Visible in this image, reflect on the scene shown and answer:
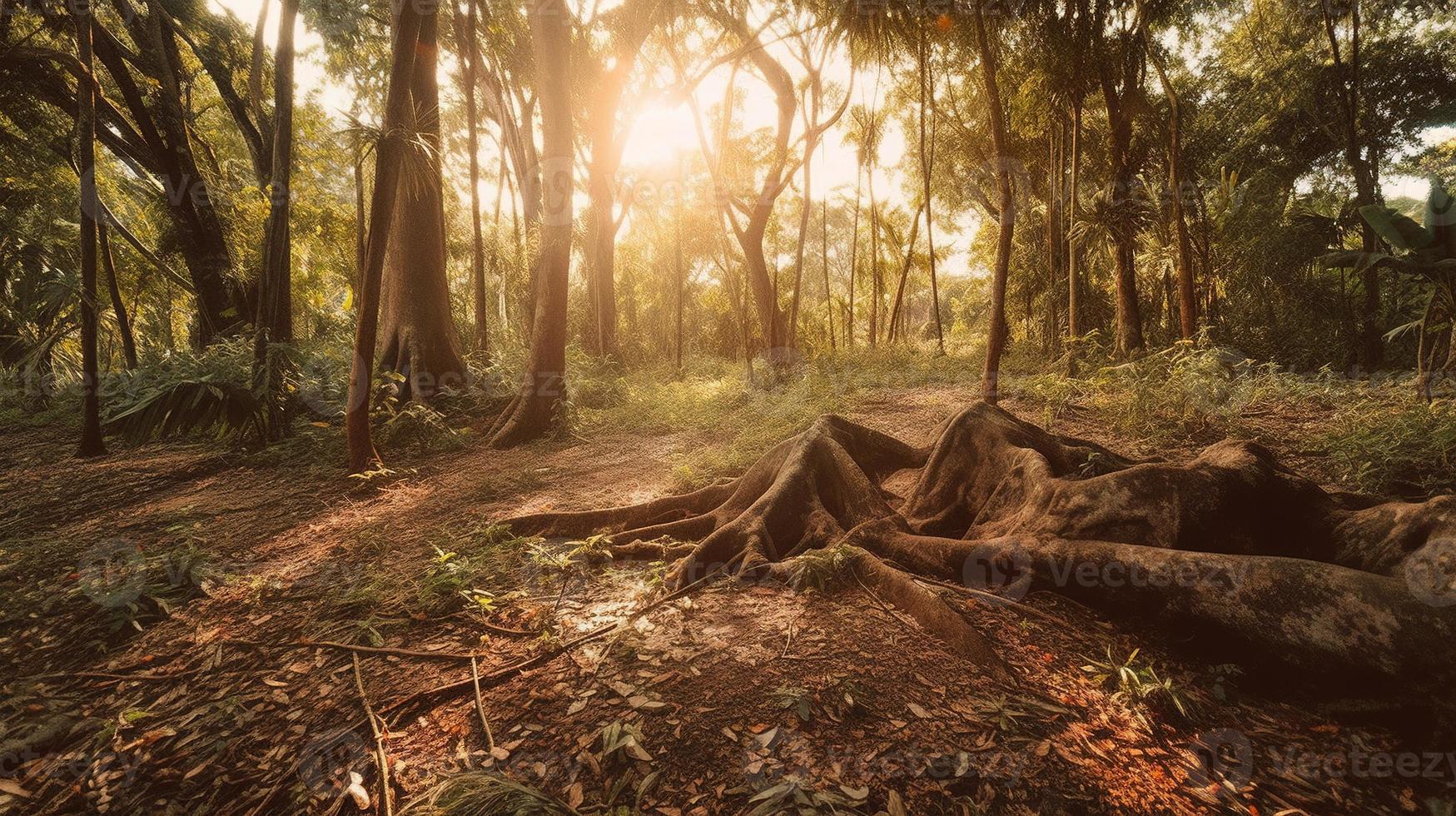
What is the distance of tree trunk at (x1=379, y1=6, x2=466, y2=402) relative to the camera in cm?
827

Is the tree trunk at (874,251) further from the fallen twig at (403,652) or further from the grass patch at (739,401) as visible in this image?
the fallen twig at (403,652)

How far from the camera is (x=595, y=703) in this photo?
2203 millimetres

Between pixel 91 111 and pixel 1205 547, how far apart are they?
12.5m

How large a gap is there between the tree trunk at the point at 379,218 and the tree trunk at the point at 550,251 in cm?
207

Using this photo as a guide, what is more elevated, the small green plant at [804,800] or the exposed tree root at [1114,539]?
the exposed tree root at [1114,539]

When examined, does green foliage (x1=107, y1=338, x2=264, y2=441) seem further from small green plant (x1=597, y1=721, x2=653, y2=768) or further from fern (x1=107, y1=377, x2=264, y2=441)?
small green plant (x1=597, y1=721, x2=653, y2=768)

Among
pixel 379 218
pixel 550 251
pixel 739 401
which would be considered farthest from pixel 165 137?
pixel 739 401

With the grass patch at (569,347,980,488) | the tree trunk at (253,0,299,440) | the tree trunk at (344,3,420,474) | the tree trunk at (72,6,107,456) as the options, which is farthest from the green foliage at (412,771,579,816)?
the tree trunk at (72,6,107,456)

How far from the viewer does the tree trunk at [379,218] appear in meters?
5.50

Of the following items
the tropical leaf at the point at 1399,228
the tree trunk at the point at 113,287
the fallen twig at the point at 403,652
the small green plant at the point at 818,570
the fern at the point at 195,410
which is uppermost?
the tree trunk at the point at 113,287

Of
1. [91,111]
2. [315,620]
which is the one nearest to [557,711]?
[315,620]

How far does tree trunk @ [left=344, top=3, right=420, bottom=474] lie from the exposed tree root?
301cm

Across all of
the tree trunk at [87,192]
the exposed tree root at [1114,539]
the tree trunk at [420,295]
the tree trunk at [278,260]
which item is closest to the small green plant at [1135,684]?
the exposed tree root at [1114,539]

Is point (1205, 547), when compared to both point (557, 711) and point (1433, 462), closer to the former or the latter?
point (1433, 462)
